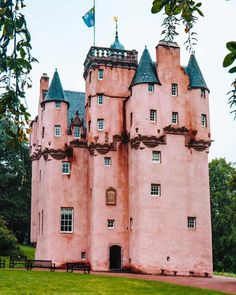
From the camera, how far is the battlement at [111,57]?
46.2 m

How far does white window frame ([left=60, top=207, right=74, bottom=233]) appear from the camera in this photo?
44.9 metres

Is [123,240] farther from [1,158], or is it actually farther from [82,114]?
[1,158]

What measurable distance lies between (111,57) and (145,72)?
3.84 meters

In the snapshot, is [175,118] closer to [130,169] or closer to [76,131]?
[130,169]

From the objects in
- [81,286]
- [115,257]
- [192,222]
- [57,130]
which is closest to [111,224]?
[115,257]

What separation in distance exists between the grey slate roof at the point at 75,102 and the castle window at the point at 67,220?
9739 millimetres

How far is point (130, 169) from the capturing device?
147 ft

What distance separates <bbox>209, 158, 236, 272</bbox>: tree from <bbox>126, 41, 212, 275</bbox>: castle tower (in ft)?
48.9

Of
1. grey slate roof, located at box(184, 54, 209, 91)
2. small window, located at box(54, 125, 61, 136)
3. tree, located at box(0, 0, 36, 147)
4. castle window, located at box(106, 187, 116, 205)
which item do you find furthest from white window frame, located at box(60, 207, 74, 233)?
tree, located at box(0, 0, 36, 147)

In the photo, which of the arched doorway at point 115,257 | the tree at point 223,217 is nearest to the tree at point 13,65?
the arched doorway at point 115,257

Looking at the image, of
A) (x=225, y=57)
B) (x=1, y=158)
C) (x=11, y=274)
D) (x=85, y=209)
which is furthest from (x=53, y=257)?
(x=225, y=57)

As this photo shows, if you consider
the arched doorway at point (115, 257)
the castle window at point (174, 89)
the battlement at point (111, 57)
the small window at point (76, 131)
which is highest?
the battlement at point (111, 57)

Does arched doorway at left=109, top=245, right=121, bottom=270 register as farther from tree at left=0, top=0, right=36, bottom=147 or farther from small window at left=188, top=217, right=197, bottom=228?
tree at left=0, top=0, right=36, bottom=147

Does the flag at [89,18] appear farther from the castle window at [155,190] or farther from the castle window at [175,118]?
the castle window at [155,190]
